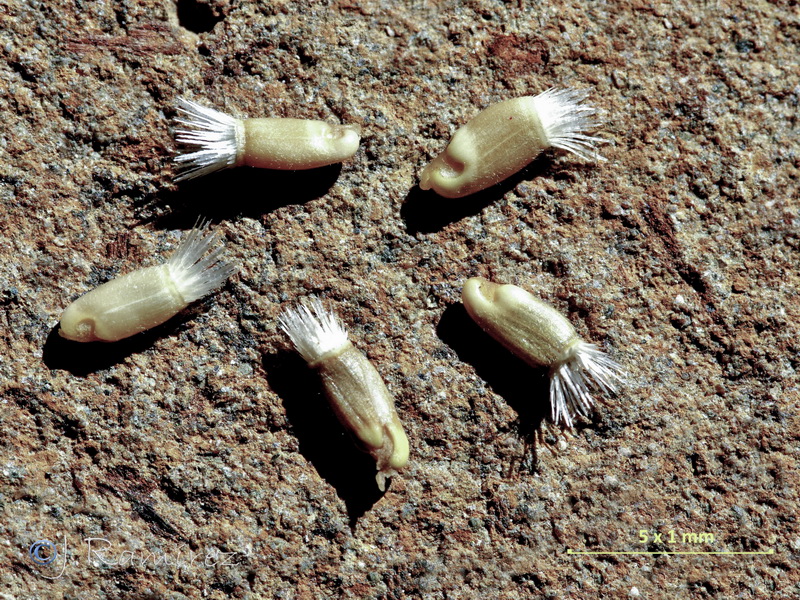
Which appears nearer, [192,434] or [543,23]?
[192,434]

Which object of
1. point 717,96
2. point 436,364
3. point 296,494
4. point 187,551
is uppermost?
point 717,96

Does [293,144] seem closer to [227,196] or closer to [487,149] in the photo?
[227,196]

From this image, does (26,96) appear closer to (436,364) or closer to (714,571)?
(436,364)

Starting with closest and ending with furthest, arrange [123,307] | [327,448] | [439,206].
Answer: [123,307] → [327,448] → [439,206]

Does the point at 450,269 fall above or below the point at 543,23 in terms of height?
below

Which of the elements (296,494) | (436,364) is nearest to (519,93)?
(436,364)

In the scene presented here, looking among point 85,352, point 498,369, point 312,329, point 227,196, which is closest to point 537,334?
point 498,369

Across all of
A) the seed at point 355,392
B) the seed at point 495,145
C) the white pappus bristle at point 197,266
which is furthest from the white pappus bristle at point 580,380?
the white pappus bristle at point 197,266
